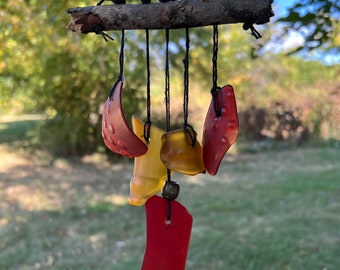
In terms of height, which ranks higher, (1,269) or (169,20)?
(169,20)

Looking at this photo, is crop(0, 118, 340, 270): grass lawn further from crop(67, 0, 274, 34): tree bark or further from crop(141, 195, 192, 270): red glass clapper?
crop(67, 0, 274, 34): tree bark

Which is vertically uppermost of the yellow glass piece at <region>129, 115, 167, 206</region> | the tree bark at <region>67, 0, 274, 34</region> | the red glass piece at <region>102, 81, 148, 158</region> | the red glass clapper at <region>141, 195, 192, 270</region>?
the tree bark at <region>67, 0, 274, 34</region>

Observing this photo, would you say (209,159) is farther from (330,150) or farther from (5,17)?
(330,150)

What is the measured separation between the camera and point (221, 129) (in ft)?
2.13

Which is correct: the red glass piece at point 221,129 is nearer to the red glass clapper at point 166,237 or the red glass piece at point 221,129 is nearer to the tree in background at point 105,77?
the red glass clapper at point 166,237

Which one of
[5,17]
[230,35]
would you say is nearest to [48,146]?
[230,35]

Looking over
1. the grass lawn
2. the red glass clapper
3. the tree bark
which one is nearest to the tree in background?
the grass lawn

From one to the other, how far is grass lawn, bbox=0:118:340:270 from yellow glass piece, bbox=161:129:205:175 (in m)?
1.86

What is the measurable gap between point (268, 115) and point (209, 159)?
21.6 ft

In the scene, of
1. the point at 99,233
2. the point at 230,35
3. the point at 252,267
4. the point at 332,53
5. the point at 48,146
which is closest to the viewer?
the point at 332,53

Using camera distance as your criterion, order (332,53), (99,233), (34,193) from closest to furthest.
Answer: (332,53), (99,233), (34,193)

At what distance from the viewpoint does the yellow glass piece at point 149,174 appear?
70cm

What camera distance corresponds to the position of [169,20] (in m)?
0.64

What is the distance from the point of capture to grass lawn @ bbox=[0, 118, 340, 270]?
253 centimetres
